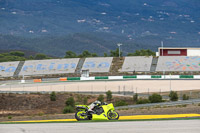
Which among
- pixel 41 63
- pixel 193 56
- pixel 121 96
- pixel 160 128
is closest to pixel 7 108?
pixel 121 96

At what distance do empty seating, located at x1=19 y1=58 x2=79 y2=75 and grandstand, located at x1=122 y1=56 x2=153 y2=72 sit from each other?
1347 cm

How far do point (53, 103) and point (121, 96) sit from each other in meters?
11.3

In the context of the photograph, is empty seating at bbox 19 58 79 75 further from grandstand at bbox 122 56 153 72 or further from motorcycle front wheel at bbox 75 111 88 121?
motorcycle front wheel at bbox 75 111 88 121

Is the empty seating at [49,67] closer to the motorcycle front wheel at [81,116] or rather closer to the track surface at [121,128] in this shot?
the motorcycle front wheel at [81,116]

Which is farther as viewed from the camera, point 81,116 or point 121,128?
point 81,116

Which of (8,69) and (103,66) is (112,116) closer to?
(103,66)

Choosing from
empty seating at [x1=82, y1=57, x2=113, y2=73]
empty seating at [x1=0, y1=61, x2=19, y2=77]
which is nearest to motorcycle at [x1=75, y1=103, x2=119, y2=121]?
empty seating at [x1=82, y1=57, x2=113, y2=73]

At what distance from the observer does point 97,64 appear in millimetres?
99500

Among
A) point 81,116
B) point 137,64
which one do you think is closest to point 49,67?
point 137,64

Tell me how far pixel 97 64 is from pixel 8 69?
2307cm

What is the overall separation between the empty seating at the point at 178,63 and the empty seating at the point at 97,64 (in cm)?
1334

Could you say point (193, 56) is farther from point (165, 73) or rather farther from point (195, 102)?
point (195, 102)

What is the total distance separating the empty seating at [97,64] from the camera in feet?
314

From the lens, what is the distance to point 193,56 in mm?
98812
